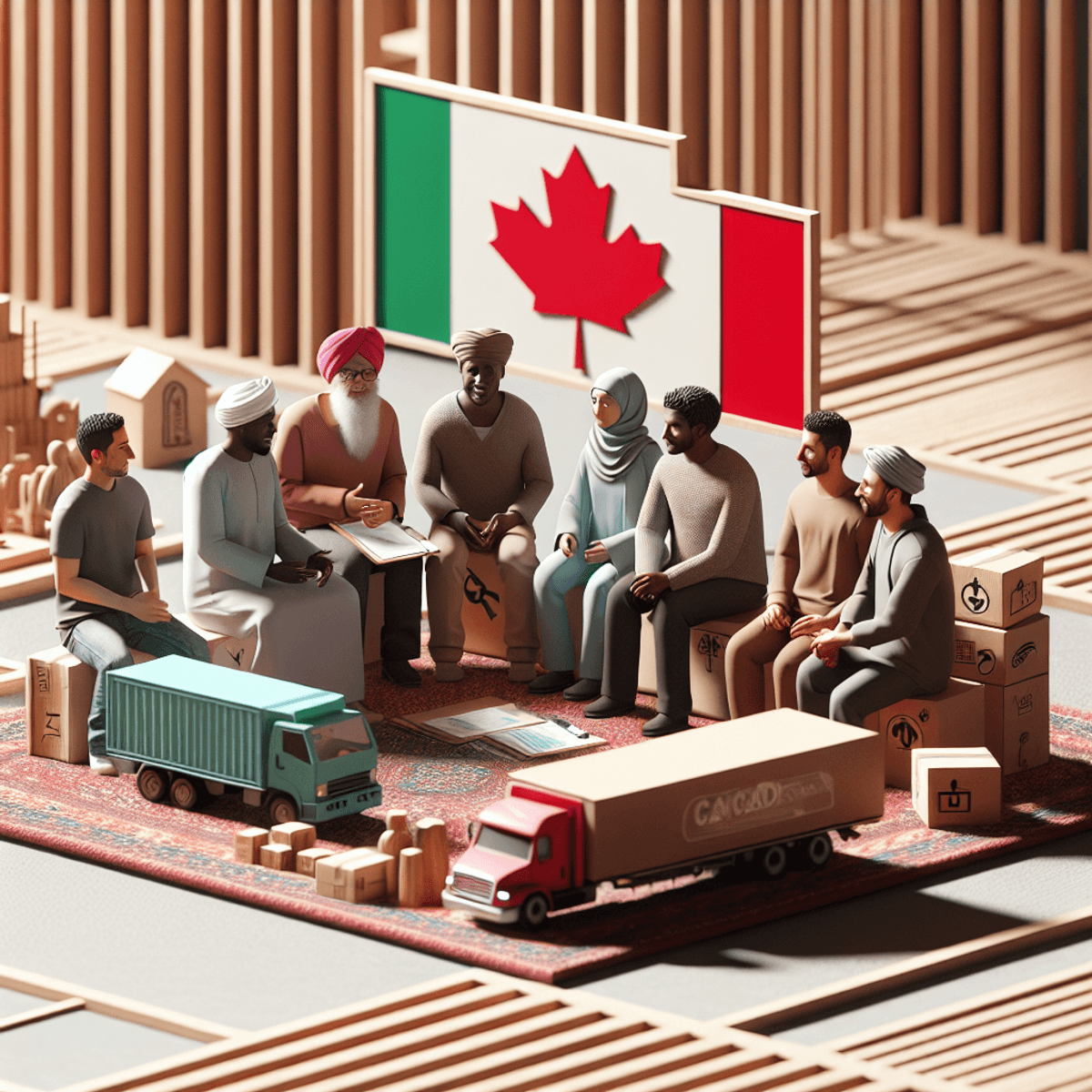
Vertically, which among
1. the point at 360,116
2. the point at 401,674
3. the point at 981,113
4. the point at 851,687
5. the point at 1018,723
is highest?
the point at 360,116

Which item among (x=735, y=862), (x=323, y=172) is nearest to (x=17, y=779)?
(x=735, y=862)

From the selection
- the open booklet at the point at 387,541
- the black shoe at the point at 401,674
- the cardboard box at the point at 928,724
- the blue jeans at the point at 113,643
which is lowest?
the black shoe at the point at 401,674

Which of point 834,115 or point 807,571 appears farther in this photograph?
point 834,115

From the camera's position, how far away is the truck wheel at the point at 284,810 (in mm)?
8672

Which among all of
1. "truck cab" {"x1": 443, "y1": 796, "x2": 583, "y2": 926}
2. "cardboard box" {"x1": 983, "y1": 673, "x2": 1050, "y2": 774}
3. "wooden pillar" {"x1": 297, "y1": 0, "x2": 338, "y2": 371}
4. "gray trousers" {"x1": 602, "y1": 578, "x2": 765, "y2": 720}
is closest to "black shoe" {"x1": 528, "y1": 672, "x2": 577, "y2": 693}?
"gray trousers" {"x1": 602, "y1": 578, "x2": 765, "y2": 720}

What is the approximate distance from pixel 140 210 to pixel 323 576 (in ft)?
21.3

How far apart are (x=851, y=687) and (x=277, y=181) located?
7.00m

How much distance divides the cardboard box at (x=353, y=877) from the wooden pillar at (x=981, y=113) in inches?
390

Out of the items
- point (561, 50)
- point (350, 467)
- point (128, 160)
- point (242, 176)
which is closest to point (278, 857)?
point (350, 467)

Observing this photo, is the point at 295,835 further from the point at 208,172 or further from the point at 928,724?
the point at 208,172

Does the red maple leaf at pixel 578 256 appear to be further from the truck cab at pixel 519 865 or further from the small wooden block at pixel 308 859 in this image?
the truck cab at pixel 519 865

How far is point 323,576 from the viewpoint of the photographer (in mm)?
9750

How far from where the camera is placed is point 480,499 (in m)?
10.3

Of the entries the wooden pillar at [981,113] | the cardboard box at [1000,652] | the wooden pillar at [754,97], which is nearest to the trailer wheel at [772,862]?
the cardboard box at [1000,652]
